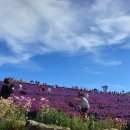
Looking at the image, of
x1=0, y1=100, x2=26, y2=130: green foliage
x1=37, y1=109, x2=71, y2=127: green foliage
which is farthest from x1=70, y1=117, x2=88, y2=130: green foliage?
x1=0, y1=100, x2=26, y2=130: green foliage

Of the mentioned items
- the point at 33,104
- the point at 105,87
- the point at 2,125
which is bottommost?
the point at 2,125

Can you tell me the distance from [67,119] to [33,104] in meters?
5.14

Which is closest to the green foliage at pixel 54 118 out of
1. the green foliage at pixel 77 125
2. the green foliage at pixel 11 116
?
the green foliage at pixel 77 125

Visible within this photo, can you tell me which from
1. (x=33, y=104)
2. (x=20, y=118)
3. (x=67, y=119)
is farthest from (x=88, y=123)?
(x=33, y=104)

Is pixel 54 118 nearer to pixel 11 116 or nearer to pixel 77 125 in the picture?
pixel 77 125

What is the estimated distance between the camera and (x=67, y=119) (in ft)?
76.2

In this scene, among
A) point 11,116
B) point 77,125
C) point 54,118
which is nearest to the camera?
point 77,125

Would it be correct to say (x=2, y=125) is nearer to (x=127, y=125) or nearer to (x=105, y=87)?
(x=127, y=125)

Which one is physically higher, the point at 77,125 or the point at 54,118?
the point at 54,118

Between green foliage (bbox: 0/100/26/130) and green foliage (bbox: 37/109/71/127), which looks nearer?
green foliage (bbox: 0/100/26/130)

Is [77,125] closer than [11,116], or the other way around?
[77,125]

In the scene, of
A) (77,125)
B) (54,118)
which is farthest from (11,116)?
(77,125)

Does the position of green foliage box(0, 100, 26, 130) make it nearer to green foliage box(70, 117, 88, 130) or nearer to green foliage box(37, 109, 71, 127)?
green foliage box(37, 109, 71, 127)

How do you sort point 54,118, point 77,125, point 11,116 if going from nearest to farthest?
1. point 77,125
2. point 11,116
3. point 54,118
